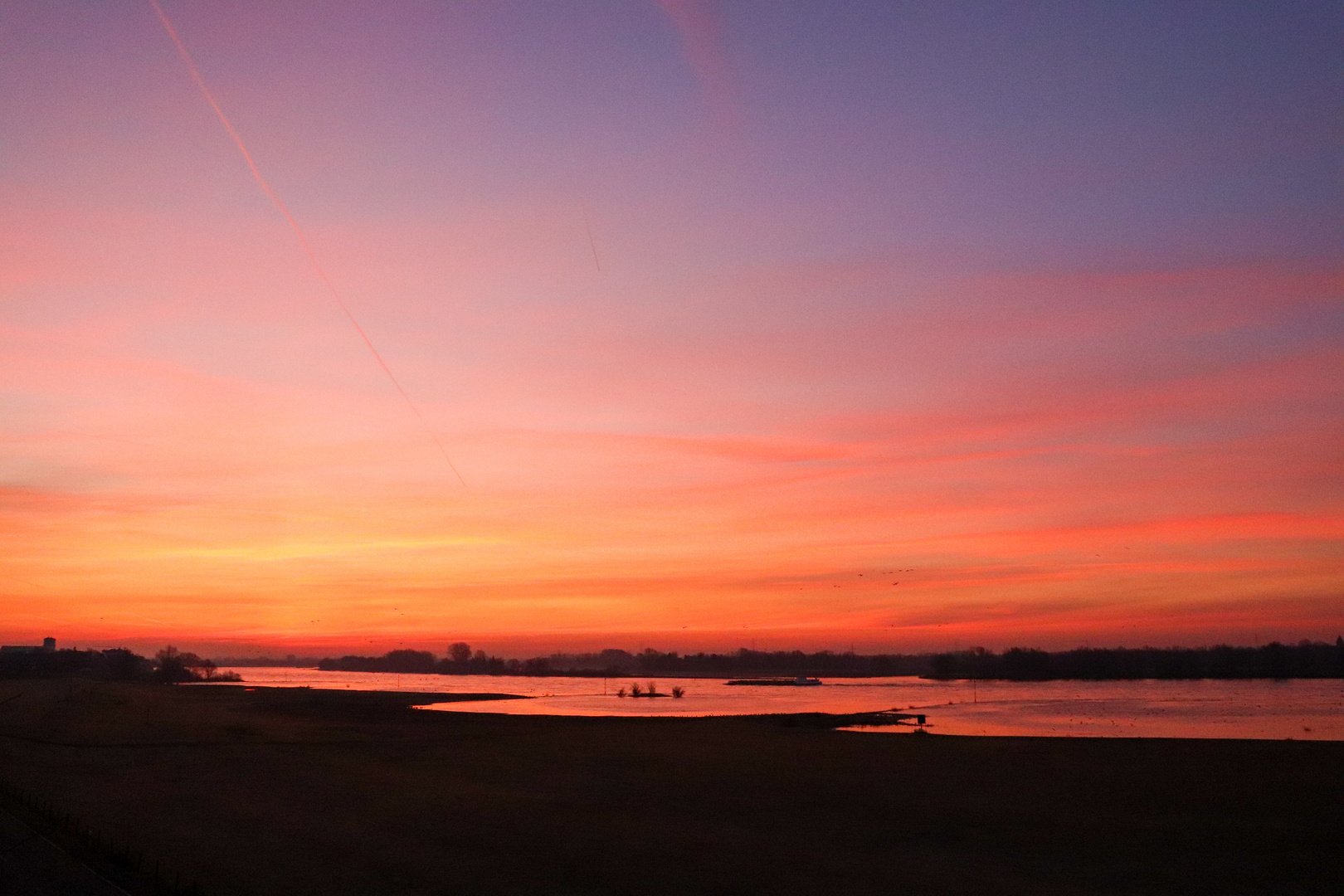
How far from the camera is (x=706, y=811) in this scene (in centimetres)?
3331

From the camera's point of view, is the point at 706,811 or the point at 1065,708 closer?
the point at 706,811

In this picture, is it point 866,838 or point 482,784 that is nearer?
point 866,838

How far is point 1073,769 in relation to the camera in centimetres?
4200

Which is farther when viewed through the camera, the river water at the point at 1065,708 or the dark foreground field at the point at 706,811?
the river water at the point at 1065,708

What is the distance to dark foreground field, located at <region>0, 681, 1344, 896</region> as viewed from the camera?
935 inches

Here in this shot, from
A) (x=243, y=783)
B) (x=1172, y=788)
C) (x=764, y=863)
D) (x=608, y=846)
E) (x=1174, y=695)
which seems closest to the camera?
(x=764, y=863)

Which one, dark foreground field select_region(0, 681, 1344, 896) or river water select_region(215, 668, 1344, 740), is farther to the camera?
river water select_region(215, 668, 1344, 740)

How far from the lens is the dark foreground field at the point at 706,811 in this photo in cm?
2375

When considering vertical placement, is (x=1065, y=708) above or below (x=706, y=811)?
below

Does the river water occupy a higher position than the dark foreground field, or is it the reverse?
the dark foreground field

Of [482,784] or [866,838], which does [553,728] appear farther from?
[866,838]

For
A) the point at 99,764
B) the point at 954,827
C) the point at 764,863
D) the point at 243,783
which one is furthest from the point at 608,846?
the point at 99,764

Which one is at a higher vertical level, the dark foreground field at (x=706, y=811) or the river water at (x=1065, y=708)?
the dark foreground field at (x=706, y=811)

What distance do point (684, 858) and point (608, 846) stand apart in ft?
9.12
